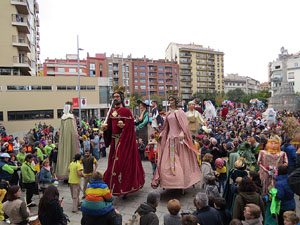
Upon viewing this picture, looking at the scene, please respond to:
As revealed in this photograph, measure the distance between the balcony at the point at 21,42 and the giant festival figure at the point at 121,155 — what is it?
28.0 metres

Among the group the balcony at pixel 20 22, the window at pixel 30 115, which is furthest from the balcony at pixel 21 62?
the window at pixel 30 115

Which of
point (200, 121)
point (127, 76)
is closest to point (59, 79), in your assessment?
point (200, 121)

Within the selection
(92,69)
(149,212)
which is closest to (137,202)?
(149,212)

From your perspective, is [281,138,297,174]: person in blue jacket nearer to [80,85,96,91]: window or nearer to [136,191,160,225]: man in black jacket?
[136,191,160,225]: man in black jacket

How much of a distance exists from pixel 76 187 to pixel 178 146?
2657 mm

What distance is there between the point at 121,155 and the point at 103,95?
31.8m

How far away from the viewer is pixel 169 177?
569cm

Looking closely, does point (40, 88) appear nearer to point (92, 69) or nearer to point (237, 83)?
point (92, 69)

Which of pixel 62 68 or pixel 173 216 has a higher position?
pixel 62 68

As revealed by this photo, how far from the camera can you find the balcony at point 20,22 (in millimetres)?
28644

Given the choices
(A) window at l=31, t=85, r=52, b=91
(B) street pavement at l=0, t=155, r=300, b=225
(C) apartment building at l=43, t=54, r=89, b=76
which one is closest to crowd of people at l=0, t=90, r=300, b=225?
(B) street pavement at l=0, t=155, r=300, b=225

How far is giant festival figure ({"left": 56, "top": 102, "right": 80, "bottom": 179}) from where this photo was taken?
25.0 feet

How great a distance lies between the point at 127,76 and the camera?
225 feet

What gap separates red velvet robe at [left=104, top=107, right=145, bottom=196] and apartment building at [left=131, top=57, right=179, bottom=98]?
62714mm
